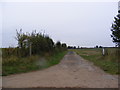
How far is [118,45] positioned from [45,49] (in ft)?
32.3

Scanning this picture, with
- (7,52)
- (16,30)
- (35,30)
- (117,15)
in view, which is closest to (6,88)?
(7,52)

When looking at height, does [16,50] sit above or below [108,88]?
above

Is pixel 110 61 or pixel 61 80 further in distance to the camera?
pixel 110 61

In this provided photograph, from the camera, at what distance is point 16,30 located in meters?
17.8

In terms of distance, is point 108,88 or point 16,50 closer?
point 108,88

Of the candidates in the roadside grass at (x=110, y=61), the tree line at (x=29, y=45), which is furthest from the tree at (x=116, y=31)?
the tree line at (x=29, y=45)

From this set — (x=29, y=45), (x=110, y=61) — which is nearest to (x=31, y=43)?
(x=29, y=45)

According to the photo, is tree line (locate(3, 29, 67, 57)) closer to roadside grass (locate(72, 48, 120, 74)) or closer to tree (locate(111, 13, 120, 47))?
roadside grass (locate(72, 48, 120, 74))

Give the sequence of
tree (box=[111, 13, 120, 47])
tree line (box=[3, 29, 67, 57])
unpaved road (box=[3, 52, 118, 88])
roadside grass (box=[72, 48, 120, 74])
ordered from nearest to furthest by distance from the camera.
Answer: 1. unpaved road (box=[3, 52, 118, 88])
2. roadside grass (box=[72, 48, 120, 74])
3. tree line (box=[3, 29, 67, 57])
4. tree (box=[111, 13, 120, 47])

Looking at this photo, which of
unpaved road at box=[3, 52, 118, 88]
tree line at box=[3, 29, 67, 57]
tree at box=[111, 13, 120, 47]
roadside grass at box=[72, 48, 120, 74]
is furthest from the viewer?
tree at box=[111, 13, 120, 47]

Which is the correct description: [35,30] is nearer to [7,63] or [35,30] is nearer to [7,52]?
[7,52]

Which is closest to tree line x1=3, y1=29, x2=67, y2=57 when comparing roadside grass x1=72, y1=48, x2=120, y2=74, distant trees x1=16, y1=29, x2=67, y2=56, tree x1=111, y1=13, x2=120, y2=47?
distant trees x1=16, y1=29, x2=67, y2=56

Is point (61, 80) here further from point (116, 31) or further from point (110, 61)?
point (116, 31)

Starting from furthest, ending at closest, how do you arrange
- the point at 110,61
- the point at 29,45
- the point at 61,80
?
the point at 29,45 → the point at 110,61 → the point at 61,80
